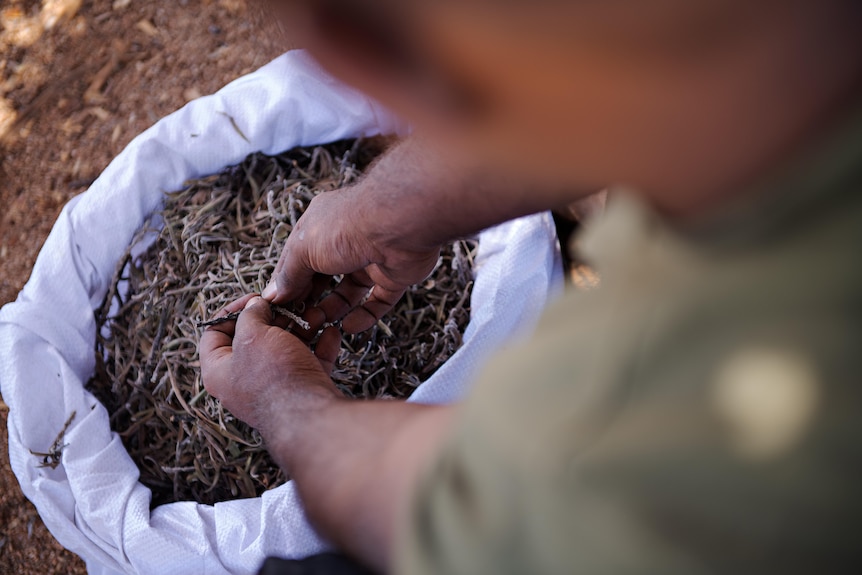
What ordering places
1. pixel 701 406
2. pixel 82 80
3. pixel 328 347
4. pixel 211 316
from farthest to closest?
pixel 82 80
pixel 211 316
pixel 328 347
pixel 701 406

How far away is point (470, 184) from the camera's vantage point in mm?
822

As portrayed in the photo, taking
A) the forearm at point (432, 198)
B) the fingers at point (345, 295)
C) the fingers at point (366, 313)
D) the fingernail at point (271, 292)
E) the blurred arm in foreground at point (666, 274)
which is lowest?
the fingers at point (366, 313)

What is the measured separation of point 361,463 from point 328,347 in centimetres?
49

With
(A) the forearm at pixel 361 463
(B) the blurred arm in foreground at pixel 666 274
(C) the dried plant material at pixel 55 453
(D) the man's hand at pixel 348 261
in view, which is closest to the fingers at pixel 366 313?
(D) the man's hand at pixel 348 261

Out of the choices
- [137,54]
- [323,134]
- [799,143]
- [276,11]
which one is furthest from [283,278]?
[137,54]

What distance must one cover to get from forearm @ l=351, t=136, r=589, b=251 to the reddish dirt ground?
1030 mm

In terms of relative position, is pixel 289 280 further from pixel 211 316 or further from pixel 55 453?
pixel 55 453

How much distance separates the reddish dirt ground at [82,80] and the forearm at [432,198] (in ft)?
3.38

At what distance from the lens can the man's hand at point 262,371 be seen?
2.69 ft

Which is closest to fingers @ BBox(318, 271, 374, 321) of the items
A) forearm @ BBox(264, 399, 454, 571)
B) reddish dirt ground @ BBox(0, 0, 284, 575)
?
forearm @ BBox(264, 399, 454, 571)

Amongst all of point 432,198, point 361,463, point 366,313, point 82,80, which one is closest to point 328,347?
point 366,313

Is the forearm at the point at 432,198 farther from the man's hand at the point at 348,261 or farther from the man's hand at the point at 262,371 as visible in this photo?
the man's hand at the point at 262,371

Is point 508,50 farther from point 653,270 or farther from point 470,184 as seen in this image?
point 470,184

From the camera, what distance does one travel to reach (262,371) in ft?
2.91
